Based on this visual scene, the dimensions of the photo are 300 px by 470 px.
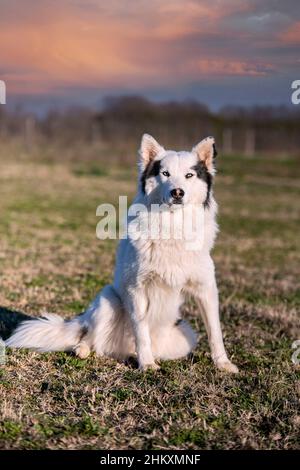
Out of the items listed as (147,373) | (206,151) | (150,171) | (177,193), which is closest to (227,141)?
(206,151)

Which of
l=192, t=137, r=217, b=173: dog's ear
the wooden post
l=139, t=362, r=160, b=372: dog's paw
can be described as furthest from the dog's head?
the wooden post

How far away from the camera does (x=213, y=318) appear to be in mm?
4664

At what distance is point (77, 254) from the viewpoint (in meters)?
9.78

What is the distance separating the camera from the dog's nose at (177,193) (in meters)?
4.25

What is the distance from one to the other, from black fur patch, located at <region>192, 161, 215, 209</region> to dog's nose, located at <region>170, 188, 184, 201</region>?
0.27 metres

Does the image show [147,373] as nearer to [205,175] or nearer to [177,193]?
[177,193]

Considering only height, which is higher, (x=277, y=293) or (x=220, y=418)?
(x=277, y=293)

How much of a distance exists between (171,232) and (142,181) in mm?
472

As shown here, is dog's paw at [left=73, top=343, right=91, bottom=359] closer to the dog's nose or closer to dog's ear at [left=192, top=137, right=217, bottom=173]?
the dog's nose

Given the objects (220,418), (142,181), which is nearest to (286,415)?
(220,418)

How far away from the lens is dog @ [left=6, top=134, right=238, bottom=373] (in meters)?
4.46

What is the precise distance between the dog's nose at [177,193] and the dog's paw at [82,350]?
148cm
